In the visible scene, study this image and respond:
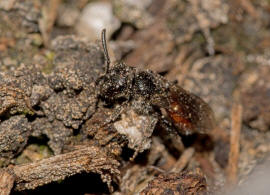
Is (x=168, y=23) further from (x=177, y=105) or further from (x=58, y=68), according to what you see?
(x=58, y=68)

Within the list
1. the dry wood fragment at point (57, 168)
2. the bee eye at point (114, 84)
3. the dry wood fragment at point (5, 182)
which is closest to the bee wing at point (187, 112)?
the bee eye at point (114, 84)

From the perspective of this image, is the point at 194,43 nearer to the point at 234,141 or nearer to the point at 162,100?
the point at 162,100

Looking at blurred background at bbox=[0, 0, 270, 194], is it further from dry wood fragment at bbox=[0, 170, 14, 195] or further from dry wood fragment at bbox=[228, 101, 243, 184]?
dry wood fragment at bbox=[0, 170, 14, 195]

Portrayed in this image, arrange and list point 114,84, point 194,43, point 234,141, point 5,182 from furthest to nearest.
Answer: point 194,43 → point 234,141 → point 114,84 → point 5,182

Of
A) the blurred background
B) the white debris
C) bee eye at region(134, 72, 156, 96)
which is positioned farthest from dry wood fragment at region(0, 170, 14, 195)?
the white debris

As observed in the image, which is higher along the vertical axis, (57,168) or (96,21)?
(96,21)

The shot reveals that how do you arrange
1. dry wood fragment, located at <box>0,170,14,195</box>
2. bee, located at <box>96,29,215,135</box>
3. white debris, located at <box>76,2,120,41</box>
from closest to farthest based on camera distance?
dry wood fragment, located at <box>0,170,14,195</box>, bee, located at <box>96,29,215,135</box>, white debris, located at <box>76,2,120,41</box>

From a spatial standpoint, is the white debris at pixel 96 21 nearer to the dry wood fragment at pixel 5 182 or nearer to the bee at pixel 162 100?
the bee at pixel 162 100

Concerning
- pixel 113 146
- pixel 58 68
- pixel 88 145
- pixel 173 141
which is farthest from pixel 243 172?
pixel 58 68

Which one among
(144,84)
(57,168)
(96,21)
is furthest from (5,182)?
(96,21)
